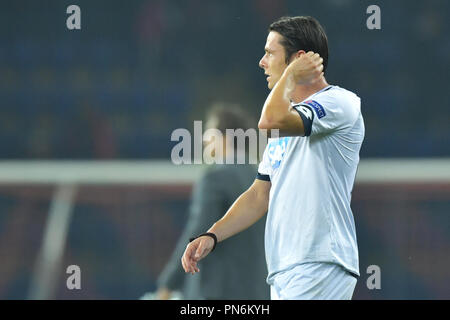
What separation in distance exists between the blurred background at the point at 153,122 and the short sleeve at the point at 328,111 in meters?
3.71

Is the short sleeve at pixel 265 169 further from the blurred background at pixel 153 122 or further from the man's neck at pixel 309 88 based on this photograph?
the blurred background at pixel 153 122

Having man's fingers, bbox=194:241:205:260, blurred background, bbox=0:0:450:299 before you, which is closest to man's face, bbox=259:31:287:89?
man's fingers, bbox=194:241:205:260

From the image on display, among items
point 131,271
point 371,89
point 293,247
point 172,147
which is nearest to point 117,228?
point 131,271

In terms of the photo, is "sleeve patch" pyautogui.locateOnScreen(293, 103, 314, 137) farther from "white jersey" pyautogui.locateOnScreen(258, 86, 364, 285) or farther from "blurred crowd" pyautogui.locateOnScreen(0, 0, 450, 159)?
"blurred crowd" pyautogui.locateOnScreen(0, 0, 450, 159)

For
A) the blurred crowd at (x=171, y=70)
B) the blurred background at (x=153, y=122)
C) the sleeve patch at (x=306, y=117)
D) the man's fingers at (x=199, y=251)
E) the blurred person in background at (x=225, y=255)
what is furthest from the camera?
the blurred crowd at (x=171, y=70)

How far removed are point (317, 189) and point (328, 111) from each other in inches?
7.9

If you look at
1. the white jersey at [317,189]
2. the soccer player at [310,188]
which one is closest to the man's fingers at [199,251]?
the soccer player at [310,188]

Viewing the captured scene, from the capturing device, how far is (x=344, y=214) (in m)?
2.09

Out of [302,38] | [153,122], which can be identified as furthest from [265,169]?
[153,122]

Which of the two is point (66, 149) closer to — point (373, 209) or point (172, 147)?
point (172, 147)

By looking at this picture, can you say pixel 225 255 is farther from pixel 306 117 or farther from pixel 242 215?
pixel 306 117

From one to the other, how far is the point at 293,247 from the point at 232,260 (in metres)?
0.98

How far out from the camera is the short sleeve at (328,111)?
2033mm
